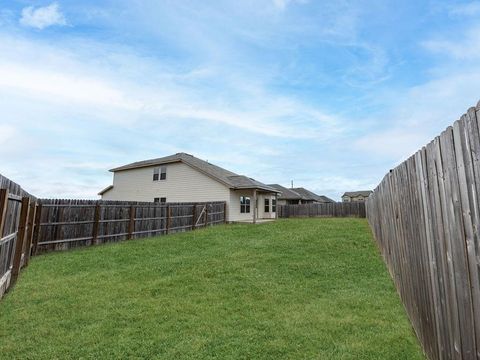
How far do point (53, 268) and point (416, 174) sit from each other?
865 cm

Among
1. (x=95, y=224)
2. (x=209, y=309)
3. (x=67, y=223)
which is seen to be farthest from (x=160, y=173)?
(x=209, y=309)

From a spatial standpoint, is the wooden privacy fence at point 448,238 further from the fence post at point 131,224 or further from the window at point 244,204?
the window at point 244,204

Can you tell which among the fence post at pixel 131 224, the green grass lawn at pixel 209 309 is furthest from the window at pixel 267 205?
the green grass lawn at pixel 209 309

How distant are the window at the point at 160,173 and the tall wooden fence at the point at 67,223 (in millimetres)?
6615

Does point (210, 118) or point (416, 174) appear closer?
point (416, 174)

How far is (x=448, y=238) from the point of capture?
238 cm

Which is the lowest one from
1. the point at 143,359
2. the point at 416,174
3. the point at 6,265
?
the point at 143,359

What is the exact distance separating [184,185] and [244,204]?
4873mm

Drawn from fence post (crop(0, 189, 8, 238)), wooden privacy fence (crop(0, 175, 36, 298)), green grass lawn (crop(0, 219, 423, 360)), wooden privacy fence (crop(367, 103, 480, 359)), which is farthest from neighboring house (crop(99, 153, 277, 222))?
wooden privacy fence (crop(367, 103, 480, 359))

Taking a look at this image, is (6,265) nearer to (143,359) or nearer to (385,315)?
(143,359)

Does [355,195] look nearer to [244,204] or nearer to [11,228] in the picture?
[244,204]

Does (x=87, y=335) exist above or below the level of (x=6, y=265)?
below

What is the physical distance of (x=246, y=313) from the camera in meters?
4.97

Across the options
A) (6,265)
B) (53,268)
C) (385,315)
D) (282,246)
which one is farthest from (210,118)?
(385,315)
